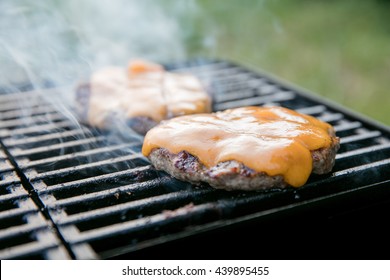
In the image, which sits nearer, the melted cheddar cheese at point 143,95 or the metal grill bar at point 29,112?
the melted cheddar cheese at point 143,95

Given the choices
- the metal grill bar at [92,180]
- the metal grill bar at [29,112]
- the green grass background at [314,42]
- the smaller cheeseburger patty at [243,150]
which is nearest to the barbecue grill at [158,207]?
the metal grill bar at [92,180]

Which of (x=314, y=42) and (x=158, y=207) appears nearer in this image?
(x=158, y=207)

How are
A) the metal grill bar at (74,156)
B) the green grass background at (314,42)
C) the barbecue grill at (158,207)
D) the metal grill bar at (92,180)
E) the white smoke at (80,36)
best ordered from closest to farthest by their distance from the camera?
the barbecue grill at (158,207), the metal grill bar at (92,180), the metal grill bar at (74,156), the white smoke at (80,36), the green grass background at (314,42)

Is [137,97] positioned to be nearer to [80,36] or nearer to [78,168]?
[78,168]

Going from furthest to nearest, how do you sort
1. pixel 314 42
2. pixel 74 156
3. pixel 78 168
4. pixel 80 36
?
1. pixel 314 42
2. pixel 80 36
3. pixel 74 156
4. pixel 78 168

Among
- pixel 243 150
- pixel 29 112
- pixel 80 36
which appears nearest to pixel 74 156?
pixel 29 112

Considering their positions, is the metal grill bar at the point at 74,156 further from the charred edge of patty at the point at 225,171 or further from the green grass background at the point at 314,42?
the green grass background at the point at 314,42

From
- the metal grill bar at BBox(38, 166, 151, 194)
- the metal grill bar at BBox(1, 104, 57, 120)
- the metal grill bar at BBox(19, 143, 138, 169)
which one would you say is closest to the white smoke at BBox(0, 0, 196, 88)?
the metal grill bar at BBox(1, 104, 57, 120)
